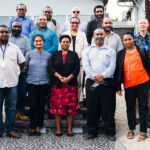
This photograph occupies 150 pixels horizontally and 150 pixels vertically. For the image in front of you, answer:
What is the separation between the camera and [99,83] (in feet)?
17.6

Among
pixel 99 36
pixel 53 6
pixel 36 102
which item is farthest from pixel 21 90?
pixel 53 6

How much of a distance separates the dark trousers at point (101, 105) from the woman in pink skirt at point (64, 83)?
1.04ft

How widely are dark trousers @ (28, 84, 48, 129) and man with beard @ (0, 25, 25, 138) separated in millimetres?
341

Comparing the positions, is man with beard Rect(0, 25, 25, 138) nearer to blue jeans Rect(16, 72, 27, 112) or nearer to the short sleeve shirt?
the short sleeve shirt

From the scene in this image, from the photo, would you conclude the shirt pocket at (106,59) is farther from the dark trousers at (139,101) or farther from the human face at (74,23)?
the human face at (74,23)

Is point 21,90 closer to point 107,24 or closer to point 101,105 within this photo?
point 101,105

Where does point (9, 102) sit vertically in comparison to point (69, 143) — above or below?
above

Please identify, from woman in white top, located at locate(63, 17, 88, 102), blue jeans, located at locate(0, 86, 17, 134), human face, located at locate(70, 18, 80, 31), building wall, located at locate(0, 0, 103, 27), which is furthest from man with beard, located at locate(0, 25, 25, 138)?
building wall, located at locate(0, 0, 103, 27)

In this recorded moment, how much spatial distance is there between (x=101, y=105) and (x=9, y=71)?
1.83 metres

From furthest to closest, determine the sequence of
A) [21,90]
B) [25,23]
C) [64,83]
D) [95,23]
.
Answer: [25,23] → [95,23] → [21,90] → [64,83]

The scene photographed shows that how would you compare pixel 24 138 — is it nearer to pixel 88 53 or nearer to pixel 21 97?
pixel 21 97

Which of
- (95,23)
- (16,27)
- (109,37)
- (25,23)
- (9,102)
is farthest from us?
(25,23)

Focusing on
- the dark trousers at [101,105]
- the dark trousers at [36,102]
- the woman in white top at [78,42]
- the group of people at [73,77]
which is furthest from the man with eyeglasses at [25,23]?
the dark trousers at [101,105]

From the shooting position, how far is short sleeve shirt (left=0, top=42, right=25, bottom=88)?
5.20m
